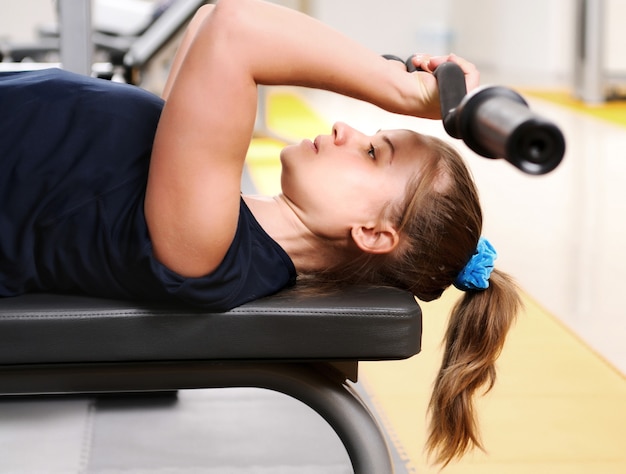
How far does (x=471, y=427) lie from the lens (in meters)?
1.37

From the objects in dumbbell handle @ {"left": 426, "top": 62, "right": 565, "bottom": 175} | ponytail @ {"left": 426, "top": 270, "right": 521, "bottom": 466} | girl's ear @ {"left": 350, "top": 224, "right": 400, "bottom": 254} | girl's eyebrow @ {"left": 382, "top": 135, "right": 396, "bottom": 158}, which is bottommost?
ponytail @ {"left": 426, "top": 270, "right": 521, "bottom": 466}

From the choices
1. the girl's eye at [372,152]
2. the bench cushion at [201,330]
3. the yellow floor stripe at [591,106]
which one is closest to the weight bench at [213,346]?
the bench cushion at [201,330]

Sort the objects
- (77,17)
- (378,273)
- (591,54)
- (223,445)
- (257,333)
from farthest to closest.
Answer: (591,54) → (77,17) → (223,445) → (378,273) → (257,333)

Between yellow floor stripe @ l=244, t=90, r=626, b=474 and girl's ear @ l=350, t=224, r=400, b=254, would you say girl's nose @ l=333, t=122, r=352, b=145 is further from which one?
yellow floor stripe @ l=244, t=90, r=626, b=474

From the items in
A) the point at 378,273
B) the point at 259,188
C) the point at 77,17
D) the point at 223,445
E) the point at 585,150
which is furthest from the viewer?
the point at 585,150

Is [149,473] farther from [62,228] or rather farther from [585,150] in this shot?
[585,150]

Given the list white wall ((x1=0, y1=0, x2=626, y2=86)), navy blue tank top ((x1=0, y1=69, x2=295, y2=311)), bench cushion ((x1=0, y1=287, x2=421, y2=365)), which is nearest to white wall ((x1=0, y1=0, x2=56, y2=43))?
white wall ((x1=0, y1=0, x2=626, y2=86))

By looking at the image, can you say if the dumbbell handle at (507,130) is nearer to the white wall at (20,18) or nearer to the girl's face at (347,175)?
the girl's face at (347,175)

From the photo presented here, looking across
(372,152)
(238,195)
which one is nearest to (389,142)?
(372,152)

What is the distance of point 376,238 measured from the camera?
137 centimetres

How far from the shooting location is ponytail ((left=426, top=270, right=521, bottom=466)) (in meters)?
1.36

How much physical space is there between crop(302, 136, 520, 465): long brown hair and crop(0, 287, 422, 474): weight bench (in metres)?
0.09

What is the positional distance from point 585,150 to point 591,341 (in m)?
2.80

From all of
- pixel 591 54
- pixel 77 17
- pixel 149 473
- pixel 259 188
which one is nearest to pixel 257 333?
pixel 149 473
